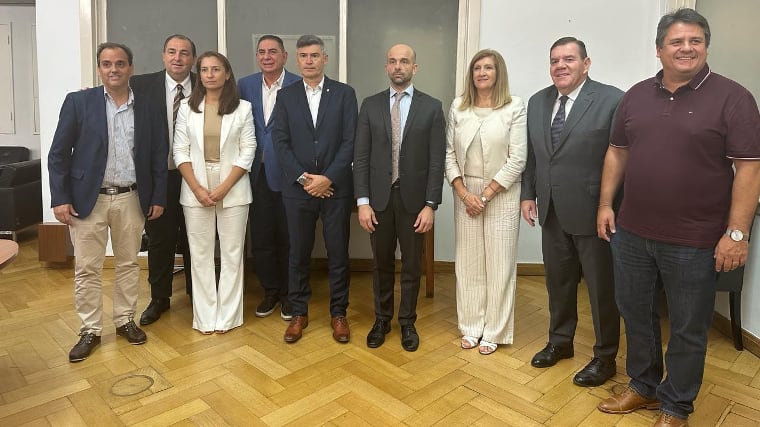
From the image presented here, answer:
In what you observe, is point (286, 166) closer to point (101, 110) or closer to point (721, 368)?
point (101, 110)

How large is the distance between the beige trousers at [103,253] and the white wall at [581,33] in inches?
117

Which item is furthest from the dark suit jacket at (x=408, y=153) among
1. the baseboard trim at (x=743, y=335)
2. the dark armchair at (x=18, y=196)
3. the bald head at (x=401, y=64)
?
the dark armchair at (x=18, y=196)

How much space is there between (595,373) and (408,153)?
4.80ft

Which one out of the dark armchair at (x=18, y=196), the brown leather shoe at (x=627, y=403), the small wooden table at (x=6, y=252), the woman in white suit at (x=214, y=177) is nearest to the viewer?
the small wooden table at (x=6, y=252)

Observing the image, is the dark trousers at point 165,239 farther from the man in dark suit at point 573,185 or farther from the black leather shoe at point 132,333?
the man in dark suit at point 573,185

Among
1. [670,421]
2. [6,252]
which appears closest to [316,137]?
[6,252]

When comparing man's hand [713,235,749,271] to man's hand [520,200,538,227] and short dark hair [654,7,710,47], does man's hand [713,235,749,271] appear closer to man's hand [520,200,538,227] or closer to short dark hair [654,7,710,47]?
short dark hair [654,7,710,47]

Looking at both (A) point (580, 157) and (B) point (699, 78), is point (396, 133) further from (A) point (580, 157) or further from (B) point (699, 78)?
(B) point (699, 78)

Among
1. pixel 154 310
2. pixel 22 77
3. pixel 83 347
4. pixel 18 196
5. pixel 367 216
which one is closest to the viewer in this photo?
pixel 83 347

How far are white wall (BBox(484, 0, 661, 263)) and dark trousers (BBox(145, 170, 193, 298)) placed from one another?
8.66 feet

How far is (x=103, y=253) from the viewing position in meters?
3.28

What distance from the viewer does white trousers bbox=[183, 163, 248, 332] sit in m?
3.47

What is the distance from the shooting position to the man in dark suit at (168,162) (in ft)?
11.6

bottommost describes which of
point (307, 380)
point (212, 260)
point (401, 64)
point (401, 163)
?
point (307, 380)
